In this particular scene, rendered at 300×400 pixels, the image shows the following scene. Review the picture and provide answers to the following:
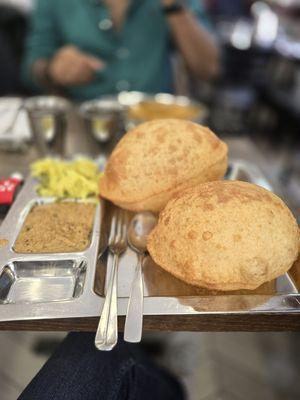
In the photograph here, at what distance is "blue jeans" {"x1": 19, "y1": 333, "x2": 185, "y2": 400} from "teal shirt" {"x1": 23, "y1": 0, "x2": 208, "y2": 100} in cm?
138

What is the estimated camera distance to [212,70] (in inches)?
81.0

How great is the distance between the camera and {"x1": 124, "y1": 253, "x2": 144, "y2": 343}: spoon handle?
569 millimetres

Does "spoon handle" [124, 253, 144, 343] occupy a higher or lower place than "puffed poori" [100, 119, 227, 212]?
lower

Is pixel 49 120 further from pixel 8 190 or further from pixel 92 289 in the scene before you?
pixel 92 289

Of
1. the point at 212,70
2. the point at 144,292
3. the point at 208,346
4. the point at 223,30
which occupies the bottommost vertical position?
the point at 208,346

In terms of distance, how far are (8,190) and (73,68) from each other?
87cm

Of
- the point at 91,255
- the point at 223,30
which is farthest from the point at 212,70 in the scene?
the point at 223,30

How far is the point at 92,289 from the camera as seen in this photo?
66 centimetres

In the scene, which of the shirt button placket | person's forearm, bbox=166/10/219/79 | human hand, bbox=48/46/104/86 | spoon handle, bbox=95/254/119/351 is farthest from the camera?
the shirt button placket

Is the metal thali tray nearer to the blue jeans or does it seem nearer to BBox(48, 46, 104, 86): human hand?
the blue jeans

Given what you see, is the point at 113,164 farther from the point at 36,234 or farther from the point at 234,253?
the point at 234,253

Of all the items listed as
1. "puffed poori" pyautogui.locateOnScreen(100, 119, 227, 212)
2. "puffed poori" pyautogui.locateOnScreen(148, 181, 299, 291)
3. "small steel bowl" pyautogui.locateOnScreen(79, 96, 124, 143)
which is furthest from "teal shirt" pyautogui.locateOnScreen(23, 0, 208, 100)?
"puffed poori" pyautogui.locateOnScreen(148, 181, 299, 291)

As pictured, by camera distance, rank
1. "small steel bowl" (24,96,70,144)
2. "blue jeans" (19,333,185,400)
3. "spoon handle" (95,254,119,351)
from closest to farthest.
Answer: "spoon handle" (95,254,119,351), "blue jeans" (19,333,185,400), "small steel bowl" (24,96,70,144)

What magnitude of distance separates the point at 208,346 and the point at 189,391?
0.75 ft
